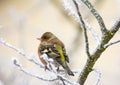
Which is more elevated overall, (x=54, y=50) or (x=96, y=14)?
(x=96, y=14)

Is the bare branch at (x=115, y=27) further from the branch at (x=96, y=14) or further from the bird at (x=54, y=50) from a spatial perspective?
the bird at (x=54, y=50)

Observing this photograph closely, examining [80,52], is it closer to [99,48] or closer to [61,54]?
[61,54]

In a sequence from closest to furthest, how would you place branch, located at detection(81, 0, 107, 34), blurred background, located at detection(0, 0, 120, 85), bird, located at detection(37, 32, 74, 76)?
branch, located at detection(81, 0, 107, 34)
bird, located at detection(37, 32, 74, 76)
blurred background, located at detection(0, 0, 120, 85)

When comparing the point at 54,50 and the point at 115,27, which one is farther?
the point at 54,50

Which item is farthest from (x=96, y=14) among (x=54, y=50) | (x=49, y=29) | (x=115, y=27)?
(x=49, y=29)

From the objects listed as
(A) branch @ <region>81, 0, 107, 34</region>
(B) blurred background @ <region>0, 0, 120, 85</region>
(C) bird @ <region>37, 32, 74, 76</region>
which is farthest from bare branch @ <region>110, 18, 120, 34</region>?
(B) blurred background @ <region>0, 0, 120, 85</region>

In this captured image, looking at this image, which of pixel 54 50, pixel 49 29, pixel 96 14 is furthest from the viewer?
pixel 49 29

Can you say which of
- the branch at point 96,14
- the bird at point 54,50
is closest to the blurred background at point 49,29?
the bird at point 54,50

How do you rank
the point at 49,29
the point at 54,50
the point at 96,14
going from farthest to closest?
the point at 49,29
the point at 54,50
the point at 96,14

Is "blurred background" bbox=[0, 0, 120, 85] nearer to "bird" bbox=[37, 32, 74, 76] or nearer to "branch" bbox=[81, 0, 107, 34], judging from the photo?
"bird" bbox=[37, 32, 74, 76]

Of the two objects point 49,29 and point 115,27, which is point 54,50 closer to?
point 115,27

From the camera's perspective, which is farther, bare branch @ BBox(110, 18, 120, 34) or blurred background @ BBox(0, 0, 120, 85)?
blurred background @ BBox(0, 0, 120, 85)
